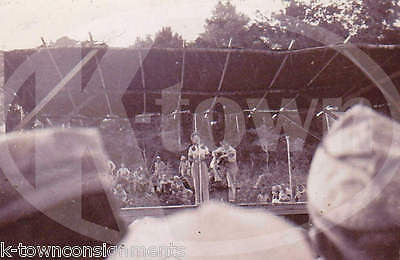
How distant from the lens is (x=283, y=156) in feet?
24.4

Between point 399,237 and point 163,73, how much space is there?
5.22 feet

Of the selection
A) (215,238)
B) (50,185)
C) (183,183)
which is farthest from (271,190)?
(50,185)

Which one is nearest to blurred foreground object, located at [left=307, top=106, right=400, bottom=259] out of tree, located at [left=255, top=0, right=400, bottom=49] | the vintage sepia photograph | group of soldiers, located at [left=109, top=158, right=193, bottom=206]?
the vintage sepia photograph

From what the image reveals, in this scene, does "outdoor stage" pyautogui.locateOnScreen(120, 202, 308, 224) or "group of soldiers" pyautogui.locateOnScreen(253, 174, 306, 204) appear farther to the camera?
"group of soldiers" pyautogui.locateOnScreen(253, 174, 306, 204)

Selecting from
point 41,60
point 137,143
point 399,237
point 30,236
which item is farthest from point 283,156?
point 30,236

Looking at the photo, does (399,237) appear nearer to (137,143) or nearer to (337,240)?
(337,240)

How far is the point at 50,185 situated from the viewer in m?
0.65

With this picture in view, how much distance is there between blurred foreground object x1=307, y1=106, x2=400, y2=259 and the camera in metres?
1.00

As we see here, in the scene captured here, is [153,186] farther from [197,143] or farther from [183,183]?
[197,143]

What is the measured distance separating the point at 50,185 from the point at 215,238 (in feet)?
2.35

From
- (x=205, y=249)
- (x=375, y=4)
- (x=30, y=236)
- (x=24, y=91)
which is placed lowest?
(x=205, y=249)

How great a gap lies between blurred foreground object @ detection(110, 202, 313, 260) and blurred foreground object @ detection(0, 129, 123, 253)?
13.6 inches

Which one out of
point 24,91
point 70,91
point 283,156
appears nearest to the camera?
point 24,91

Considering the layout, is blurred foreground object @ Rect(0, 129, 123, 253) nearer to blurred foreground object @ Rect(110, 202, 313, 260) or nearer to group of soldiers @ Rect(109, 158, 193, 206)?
blurred foreground object @ Rect(110, 202, 313, 260)
